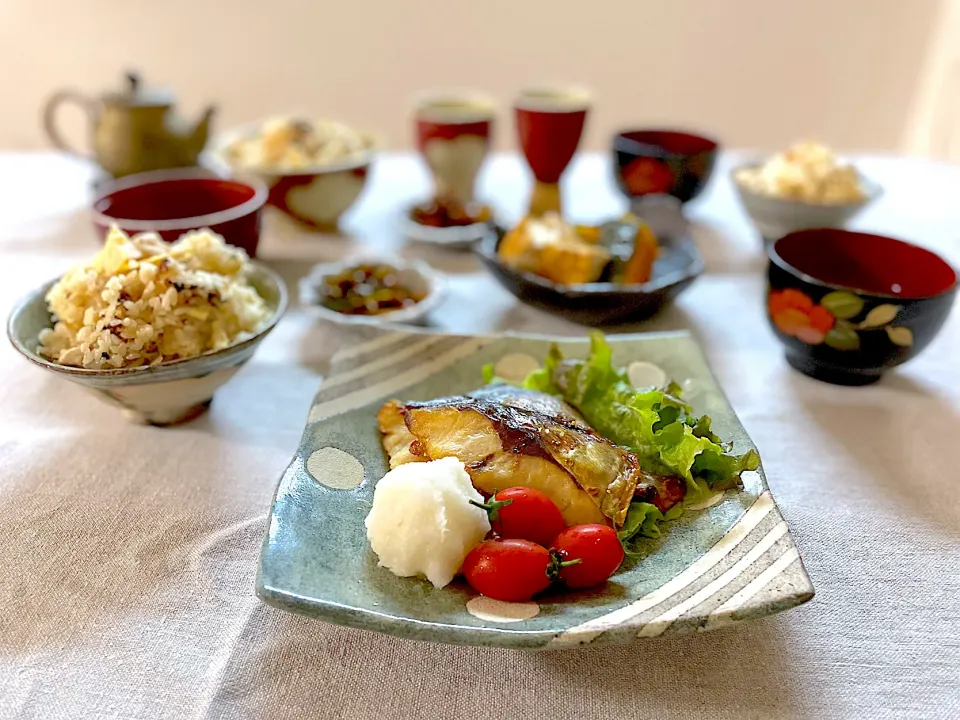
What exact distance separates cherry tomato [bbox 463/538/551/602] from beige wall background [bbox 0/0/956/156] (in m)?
3.77

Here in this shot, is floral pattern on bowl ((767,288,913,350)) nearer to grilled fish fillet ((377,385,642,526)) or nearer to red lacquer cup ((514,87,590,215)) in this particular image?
grilled fish fillet ((377,385,642,526))

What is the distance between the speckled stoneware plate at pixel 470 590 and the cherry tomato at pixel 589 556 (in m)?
0.02

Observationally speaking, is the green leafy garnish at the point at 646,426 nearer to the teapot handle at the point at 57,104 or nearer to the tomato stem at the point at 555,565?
the tomato stem at the point at 555,565

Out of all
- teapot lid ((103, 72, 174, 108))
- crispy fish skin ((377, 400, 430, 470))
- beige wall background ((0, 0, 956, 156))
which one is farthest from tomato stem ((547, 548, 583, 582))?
beige wall background ((0, 0, 956, 156))

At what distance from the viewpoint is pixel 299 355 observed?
171cm

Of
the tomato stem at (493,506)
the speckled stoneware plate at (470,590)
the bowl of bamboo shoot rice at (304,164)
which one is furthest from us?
the bowl of bamboo shoot rice at (304,164)

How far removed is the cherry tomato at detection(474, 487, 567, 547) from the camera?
105 cm

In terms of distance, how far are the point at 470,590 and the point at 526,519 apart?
0.13 m

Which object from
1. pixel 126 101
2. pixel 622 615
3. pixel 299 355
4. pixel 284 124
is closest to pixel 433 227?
pixel 284 124

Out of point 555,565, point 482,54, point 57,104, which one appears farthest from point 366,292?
point 482,54

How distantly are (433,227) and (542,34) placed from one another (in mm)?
Result: 2602

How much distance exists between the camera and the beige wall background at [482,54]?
4.25m

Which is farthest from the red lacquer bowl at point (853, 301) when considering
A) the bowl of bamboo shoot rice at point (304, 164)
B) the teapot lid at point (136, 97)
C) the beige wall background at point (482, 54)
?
the beige wall background at point (482, 54)

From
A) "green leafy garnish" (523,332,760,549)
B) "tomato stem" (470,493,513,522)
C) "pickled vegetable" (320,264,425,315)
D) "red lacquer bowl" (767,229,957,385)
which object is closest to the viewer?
"tomato stem" (470,493,513,522)
